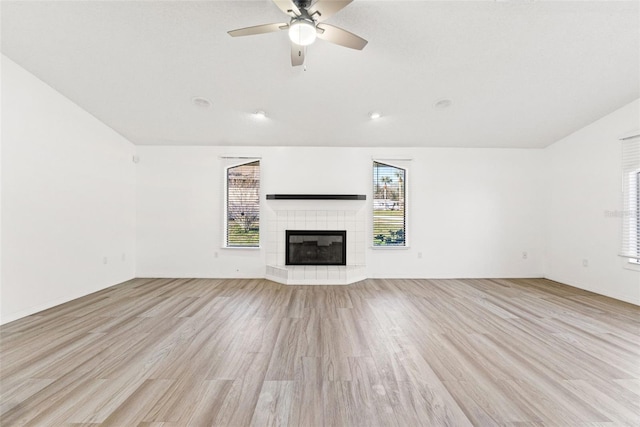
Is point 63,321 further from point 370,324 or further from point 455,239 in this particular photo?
point 455,239

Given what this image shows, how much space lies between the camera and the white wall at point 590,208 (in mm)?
3729

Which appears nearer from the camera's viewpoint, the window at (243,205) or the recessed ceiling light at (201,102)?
the recessed ceiling light at (201,102)

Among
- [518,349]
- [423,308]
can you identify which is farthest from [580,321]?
[423,308]

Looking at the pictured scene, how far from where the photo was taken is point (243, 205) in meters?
4.99

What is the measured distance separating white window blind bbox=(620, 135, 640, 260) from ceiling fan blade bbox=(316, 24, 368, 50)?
4188 millimetres

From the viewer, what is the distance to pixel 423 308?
328cm

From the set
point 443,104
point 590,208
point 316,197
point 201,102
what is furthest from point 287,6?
point 590,208

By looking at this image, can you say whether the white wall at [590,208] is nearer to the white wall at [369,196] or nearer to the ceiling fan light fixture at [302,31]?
the white wall at [369,196]

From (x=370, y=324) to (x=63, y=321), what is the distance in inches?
131

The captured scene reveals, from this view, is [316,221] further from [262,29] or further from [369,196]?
[262,29]

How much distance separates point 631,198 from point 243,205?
19.7 feet

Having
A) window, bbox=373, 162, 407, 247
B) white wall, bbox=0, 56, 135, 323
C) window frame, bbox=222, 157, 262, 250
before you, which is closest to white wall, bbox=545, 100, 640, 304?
window, bbox=373, 162, 407, 247

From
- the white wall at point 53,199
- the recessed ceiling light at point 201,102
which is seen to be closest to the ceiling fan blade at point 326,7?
the recessed ceiling light at point 201,102

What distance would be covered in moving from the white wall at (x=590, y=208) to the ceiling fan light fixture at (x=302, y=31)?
461 cm
